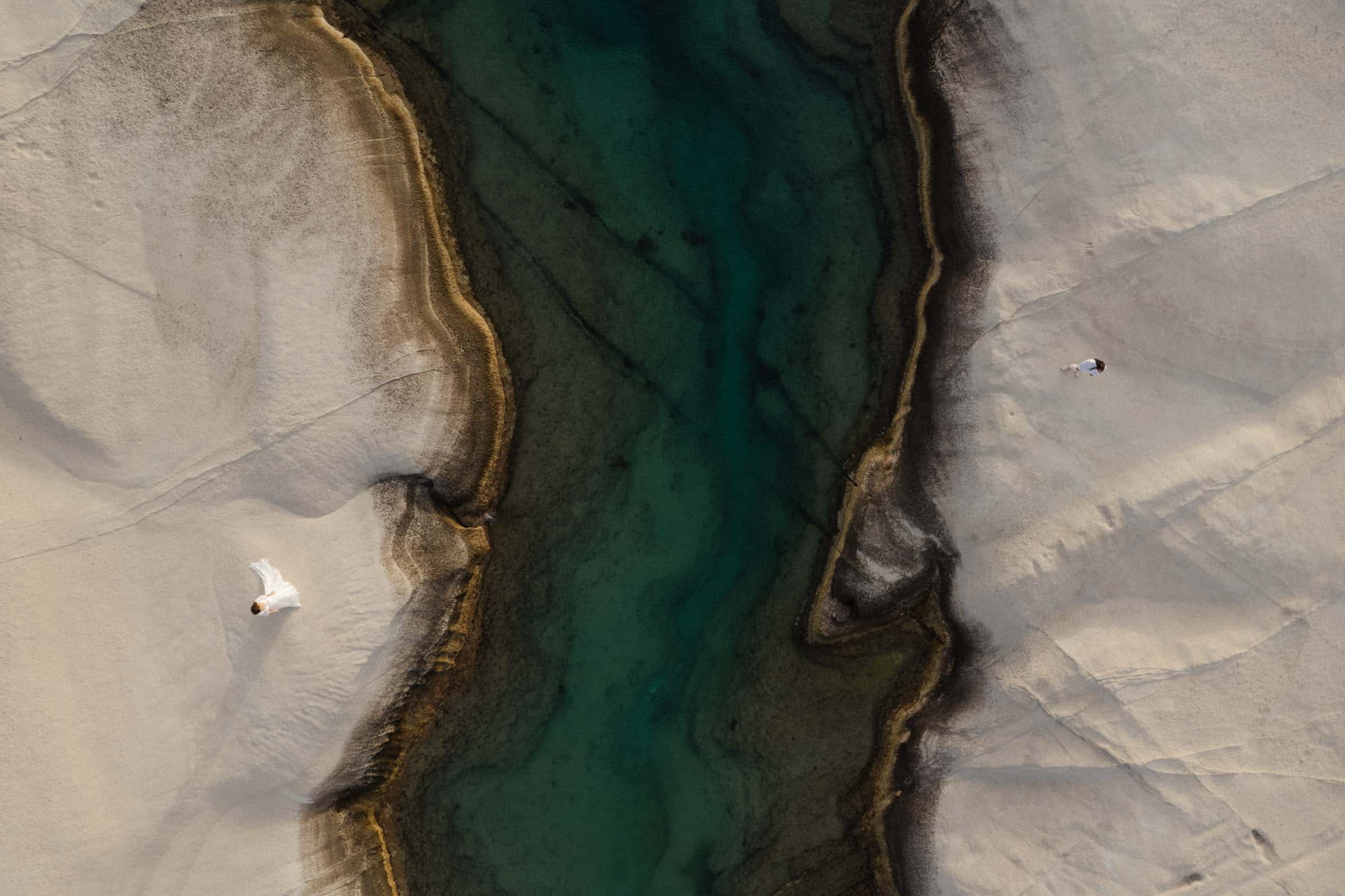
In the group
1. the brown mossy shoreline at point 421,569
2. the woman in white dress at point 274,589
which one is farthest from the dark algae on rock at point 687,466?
the woman in white dress at point 274,589

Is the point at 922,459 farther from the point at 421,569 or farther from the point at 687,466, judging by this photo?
the point at 421,569

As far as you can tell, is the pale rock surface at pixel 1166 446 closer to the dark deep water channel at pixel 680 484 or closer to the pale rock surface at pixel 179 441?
the dark deep water channel at pixel 680 484

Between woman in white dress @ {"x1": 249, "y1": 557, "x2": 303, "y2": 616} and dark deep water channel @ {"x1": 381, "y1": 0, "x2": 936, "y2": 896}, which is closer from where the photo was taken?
woman in white dress @ {"x1": 249, "y1": 557, "x2": 303, "y2": 616}

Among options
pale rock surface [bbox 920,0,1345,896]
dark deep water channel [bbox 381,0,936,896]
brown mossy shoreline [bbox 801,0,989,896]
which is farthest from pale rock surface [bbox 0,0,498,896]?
pale rock surface [bbox 920,0,1345,896]

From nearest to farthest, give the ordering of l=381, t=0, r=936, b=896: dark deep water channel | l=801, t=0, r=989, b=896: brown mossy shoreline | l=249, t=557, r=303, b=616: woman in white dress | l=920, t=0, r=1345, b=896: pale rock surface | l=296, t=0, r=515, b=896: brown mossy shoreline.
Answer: l=249, t=557, r=303, b=616: woman in white dress → l=920, t=0, r=1345, b=896: pale rock surface → l=296, t=0, r=515, b=896: brown mossy shoreline → l=801, t=0, r=989, b=896: brown mossy shoreline → l=381, t=0, r=936, b=896: dark deep water channel

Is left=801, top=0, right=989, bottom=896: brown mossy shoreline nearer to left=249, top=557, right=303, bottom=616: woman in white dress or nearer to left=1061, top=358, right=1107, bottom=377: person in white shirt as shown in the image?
left=1061, top=358, right=1107, bottom=377: person in white shirt

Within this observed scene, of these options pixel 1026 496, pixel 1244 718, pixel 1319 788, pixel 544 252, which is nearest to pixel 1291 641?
pixel 1244 718
